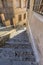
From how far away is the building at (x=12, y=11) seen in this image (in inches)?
215

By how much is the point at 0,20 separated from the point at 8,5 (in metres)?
0.80

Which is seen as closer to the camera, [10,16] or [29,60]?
[29,60]

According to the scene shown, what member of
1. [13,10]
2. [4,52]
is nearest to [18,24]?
[13,10]

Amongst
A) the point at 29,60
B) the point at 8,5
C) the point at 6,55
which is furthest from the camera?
the point at 8,5

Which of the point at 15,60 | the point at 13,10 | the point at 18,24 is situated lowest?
the point at 18,24

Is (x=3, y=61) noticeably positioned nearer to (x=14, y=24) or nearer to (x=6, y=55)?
(x=6, y=55)

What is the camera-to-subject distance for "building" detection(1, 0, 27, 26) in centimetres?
546

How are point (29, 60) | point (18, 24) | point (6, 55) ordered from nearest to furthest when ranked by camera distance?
1. point (29, 60)
2. point (6, 55)
3. point (18, 24)

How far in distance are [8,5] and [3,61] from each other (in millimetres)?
3822

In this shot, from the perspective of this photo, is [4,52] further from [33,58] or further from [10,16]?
[10,16]

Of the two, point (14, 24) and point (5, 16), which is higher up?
point (5, 16)

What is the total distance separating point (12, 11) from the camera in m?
5.61

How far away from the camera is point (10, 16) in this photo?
5699 mm

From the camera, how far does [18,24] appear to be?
19.5ft
